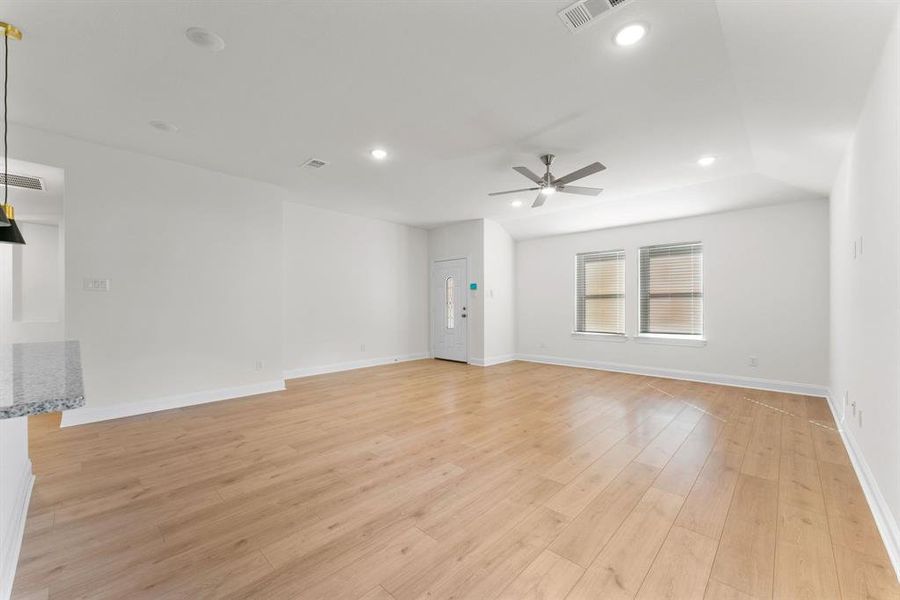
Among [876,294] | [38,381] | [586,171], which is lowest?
[38,381]

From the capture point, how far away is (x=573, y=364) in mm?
6738

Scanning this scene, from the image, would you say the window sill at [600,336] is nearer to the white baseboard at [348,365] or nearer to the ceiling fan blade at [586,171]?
the white baseboard at [348,365]

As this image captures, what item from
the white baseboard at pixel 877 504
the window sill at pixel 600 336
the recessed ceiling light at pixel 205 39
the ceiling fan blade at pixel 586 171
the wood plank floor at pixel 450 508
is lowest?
the wood plank floor at pixel 450 508

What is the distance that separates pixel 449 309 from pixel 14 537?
6116 millimetres

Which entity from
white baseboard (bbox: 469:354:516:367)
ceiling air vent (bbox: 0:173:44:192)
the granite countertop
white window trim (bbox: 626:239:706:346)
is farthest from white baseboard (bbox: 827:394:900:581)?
ceiling air vent (bbox: 0:173:44:192)

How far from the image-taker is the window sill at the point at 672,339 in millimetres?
5445

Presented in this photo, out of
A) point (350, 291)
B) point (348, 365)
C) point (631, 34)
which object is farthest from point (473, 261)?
point (631, 34)

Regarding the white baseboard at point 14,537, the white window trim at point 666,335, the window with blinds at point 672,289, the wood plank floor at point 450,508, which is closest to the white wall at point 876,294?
the wood plank floor at point 450,508

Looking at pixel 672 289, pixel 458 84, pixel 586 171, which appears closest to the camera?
pixel 458 84

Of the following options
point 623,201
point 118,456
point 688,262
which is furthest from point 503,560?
point 688,262

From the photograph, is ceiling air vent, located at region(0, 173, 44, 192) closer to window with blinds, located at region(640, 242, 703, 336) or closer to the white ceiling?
the white ceiling

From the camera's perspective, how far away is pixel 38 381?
3.10 feet

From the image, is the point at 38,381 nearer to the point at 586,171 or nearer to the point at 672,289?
the point at 586,171

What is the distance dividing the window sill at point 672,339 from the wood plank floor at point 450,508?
1743 mm
